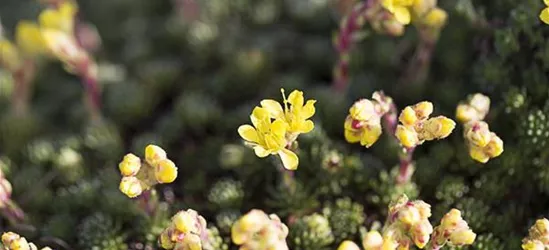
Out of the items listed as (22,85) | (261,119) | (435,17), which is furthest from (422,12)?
(22,85)

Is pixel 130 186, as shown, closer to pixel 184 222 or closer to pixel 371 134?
pixel 184 222

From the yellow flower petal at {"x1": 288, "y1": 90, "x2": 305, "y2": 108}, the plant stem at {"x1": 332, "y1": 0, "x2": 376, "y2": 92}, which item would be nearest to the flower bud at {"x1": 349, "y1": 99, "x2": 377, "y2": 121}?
the yellow flower petal at {"x1": 288, "y1": 90, "x2": 305, "y2": 108}

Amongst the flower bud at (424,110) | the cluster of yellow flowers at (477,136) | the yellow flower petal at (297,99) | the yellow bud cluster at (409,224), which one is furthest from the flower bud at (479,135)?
the yellow flower petal at (297,99)

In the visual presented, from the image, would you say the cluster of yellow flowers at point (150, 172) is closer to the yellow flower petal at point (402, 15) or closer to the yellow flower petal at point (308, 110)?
the yellow flower petal at point (308, 110)

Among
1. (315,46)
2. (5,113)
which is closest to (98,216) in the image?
(5,113)

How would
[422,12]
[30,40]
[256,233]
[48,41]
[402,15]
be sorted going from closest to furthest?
[256,233] → [402,15] → [422,12] → [48,41] → [30,40]

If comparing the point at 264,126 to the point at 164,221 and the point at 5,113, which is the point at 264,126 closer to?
the point at 164,221
